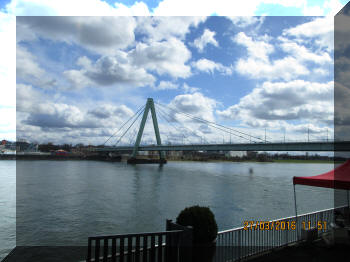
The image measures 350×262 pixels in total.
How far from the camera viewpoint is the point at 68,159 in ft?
409

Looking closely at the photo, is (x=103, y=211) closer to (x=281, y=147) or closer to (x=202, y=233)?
(x=202, y=233)

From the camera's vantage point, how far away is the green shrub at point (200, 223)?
584cm

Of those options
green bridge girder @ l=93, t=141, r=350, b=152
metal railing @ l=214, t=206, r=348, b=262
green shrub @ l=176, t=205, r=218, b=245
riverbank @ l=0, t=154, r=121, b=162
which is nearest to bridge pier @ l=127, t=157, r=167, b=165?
green bridge girder @ l=93, t=141, r=350, b=152

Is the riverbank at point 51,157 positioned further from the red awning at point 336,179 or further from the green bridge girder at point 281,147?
the red awning at point 336,179

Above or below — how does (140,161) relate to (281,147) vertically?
below

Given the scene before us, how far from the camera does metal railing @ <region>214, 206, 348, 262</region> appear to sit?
21.3 feet

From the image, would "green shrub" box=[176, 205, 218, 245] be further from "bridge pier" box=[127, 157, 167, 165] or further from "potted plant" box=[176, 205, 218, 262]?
"bridge pier" box=[127, 157, 167, 165]

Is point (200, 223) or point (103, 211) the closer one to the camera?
point (200, 223)

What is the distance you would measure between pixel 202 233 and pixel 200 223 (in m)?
0.19

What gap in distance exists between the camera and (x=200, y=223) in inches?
231

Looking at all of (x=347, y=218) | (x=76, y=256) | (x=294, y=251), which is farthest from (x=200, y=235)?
(x=76, y=256)

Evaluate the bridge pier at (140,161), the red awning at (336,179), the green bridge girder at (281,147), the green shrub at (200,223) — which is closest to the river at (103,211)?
the green shrub at (200,223)

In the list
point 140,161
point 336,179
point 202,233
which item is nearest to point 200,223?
point 202,233
